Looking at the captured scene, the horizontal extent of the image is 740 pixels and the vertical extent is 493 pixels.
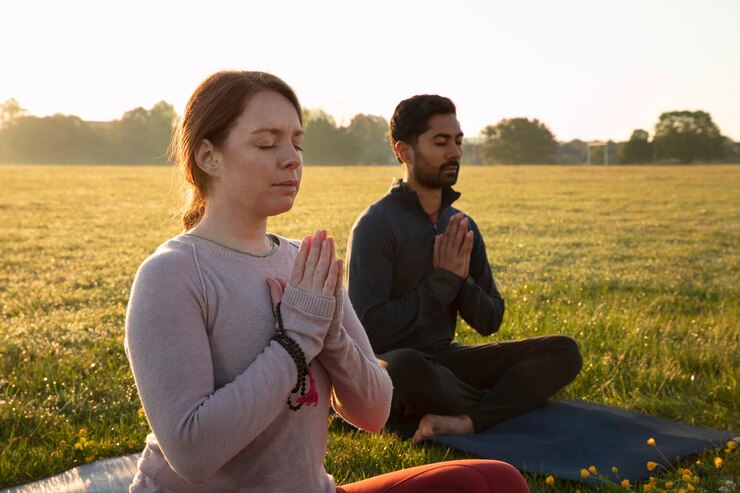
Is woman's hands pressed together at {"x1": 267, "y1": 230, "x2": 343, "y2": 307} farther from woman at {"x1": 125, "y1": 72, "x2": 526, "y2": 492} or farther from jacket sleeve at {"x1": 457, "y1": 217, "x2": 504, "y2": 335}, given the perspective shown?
jacket sleeve at {"x1": 457, "y1": 217, "x2": 504, "y2": 335}

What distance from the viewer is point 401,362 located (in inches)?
196

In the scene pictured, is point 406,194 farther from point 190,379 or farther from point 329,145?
point 329,145

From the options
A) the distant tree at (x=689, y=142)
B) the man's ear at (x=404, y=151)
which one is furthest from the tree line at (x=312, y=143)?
the man's ear at (x=404, y=151)

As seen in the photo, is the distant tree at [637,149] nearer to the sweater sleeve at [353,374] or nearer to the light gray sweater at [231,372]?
the sweater sleeve at [353,374]

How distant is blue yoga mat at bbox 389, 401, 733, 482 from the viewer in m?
4.48

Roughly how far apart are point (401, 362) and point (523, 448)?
888 millimetres

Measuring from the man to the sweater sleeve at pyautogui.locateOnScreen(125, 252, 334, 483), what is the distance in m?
2.82

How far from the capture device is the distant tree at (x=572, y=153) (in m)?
86.8

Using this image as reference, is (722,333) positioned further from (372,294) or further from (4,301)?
(4,301)

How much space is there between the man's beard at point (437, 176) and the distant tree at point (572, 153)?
275ft

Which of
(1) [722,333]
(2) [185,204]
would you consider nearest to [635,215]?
(1) [722,333]

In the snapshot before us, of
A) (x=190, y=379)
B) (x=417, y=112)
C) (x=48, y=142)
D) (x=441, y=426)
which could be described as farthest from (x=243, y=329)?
(x=48, y=142)

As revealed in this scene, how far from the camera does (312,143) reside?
85.9 m

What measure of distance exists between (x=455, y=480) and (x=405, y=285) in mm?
2895
